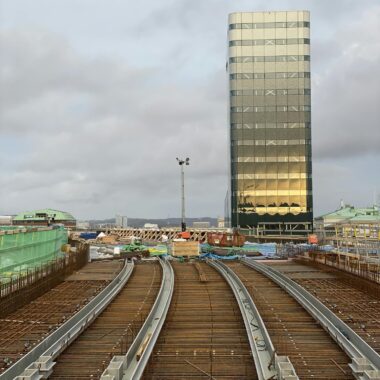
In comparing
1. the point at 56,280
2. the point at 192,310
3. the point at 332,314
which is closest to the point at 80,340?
the point at 192,310

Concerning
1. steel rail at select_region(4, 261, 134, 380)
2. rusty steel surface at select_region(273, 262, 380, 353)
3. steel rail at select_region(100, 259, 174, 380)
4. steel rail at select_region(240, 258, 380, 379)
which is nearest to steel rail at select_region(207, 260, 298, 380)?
steel rail at select_region(240, 258, 380, 379)

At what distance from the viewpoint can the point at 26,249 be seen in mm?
20438

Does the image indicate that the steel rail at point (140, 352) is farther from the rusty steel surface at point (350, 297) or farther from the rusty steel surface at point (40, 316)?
the rusty steel surface at point (350, 297)

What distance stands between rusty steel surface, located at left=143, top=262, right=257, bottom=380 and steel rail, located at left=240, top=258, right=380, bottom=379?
252cm

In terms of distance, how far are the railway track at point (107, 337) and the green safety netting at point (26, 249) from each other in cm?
510

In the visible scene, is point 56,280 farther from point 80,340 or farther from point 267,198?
point 267,198

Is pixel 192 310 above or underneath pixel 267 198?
underneath

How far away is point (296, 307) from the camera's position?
53.0 ft

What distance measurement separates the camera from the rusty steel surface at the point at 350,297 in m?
13.0

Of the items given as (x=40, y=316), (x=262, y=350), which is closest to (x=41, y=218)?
(x=40, y=316)

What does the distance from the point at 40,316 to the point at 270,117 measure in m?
67.3

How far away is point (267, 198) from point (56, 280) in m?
58.7

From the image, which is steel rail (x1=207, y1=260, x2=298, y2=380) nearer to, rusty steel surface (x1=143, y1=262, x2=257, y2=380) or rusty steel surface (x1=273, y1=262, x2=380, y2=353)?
rusty steel surface (x1=143, y1=262, x2=257, y2=380)

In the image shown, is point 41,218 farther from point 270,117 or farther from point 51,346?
→ point 51,346
